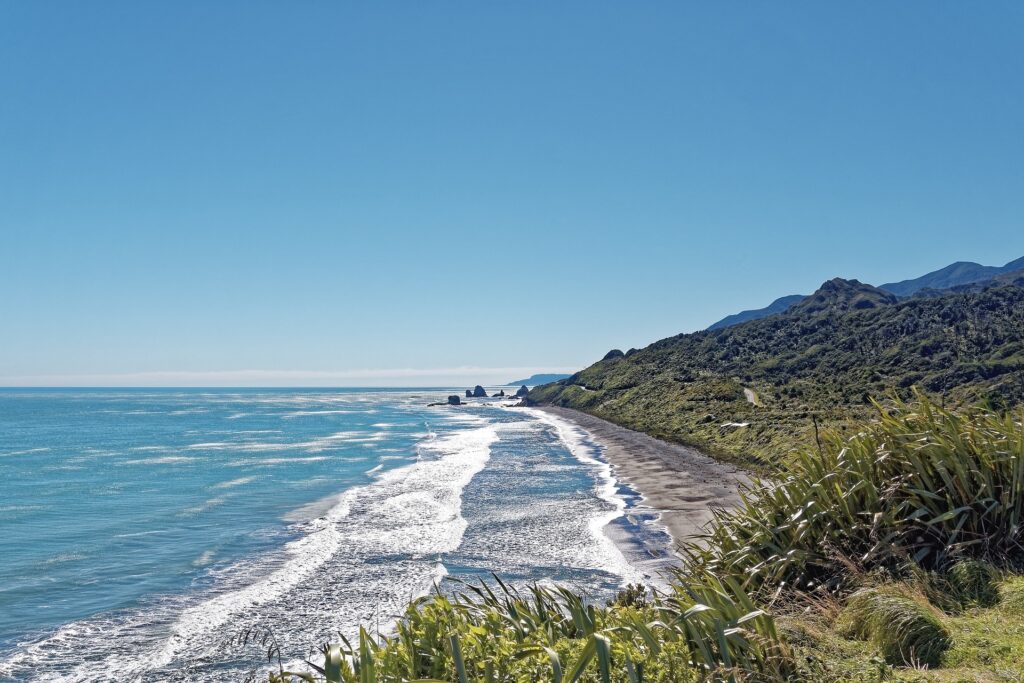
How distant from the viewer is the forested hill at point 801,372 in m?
46.6

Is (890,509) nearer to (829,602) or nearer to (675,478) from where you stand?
(829,602)

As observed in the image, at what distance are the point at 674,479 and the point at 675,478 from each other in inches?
12.0

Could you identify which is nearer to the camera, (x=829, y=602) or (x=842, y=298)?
(x=829, y=602)

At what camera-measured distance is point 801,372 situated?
83.1 metres

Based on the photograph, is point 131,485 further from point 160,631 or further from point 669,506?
point 669,506

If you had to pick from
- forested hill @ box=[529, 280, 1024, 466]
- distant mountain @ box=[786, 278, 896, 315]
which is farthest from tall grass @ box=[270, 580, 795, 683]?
distant mountain @ box=[786, 278, 896, 315]

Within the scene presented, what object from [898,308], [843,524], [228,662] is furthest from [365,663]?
[898,308]

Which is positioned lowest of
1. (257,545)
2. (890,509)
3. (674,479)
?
(257,545)

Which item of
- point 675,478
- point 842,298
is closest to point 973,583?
point 675,478

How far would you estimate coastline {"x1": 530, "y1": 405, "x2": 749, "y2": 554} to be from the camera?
80.7 feet

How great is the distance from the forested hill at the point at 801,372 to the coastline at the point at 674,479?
2.37 metres

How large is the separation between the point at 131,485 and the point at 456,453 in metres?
21.6

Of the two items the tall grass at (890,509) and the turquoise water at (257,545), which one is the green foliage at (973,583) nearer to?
the tall grass at (890,509)

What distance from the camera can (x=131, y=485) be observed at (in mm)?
35188
